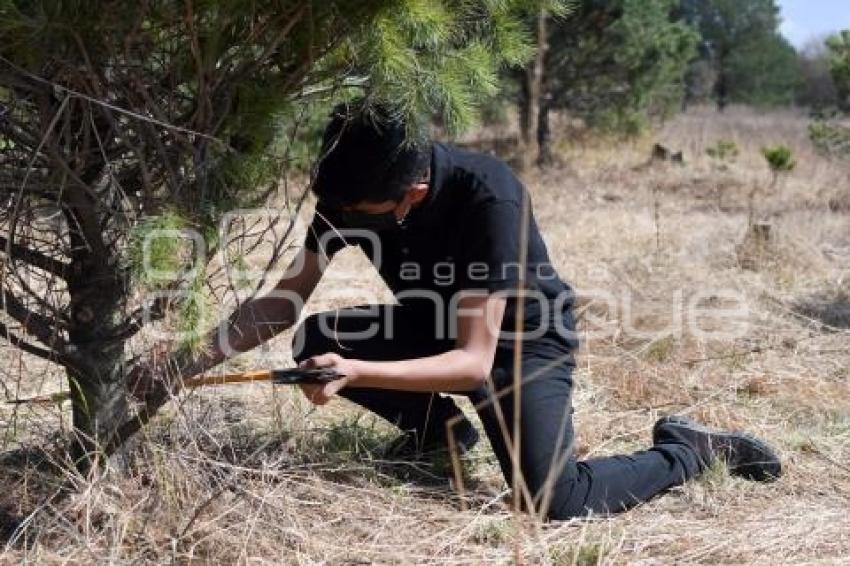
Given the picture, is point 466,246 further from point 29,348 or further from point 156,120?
point 29,348

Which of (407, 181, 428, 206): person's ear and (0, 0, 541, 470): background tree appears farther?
(407, 181, 428, 206): person's ear

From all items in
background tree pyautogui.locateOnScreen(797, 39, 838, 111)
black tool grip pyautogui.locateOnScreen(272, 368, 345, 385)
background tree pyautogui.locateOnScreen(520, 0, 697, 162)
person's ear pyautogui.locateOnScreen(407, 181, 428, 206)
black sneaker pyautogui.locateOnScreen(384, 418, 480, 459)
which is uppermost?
background tree pyautogui.locateOnScreen(797, 39, 838, 111)

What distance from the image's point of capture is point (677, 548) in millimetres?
2201

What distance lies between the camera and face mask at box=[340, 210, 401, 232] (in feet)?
7.42

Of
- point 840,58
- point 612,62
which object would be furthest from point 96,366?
point 612,62

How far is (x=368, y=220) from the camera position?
2.29m

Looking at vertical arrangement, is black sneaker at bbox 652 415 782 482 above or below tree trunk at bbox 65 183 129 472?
below

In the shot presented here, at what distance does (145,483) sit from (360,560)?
Result: 1.76 feet

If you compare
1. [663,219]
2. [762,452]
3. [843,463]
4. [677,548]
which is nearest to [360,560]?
[677,548]

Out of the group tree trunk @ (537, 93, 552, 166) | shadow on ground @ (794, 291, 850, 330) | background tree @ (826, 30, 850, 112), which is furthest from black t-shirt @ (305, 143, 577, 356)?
tree trunk @ (537, 93, 552, 166)

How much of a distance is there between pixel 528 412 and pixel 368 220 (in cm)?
59

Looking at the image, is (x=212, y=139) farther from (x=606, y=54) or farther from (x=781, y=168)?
(x=606, y=54)

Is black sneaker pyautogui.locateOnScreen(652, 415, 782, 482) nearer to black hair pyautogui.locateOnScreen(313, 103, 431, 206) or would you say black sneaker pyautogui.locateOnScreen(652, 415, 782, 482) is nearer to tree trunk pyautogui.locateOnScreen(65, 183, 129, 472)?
black hair pyautogui.locateOnScreen(313, 103, 431, 206)

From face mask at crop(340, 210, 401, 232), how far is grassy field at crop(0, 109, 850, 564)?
0.56m
